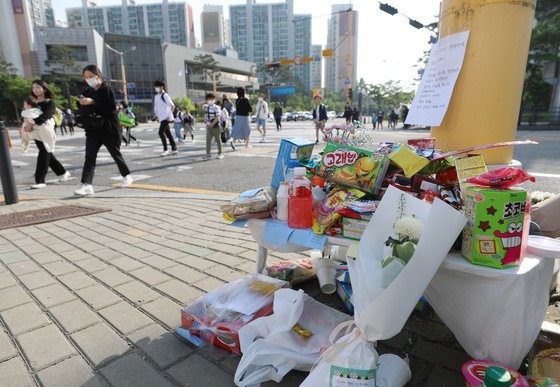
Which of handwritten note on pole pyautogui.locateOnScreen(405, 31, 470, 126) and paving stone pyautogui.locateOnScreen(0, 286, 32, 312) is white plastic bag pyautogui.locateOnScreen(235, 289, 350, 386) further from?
paving stone pyautogui.locateOnScreen(0, 286, 32, 312)

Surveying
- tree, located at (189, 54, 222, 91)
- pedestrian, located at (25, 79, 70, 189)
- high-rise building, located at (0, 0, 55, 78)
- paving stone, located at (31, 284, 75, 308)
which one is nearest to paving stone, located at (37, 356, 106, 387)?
paving stone, located at (31, 284, 75, 308)

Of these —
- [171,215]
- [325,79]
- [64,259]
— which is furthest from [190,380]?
[325,79]

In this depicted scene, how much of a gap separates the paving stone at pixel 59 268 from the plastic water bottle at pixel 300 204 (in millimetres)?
2132

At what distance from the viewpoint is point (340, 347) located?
131 cm

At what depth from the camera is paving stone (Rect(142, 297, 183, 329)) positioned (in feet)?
6.59

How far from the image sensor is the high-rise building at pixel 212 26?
12456 cm

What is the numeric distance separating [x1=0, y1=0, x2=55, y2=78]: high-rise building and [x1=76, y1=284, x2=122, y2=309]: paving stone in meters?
78.8

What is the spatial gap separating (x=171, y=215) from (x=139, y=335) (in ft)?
8.50

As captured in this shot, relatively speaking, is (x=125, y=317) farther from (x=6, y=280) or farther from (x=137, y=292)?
(x=6, y=280)

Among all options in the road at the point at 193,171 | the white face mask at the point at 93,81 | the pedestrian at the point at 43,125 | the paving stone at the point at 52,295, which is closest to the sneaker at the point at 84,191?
the road at the point at 193,171

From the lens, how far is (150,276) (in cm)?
260

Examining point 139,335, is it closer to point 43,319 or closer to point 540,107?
point 43,319

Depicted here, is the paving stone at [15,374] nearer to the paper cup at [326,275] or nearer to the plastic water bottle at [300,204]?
the plastic water bottle at [300,204]

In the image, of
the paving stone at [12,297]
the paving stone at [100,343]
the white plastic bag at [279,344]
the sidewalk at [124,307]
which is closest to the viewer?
the white plastic bag at [279,344]
